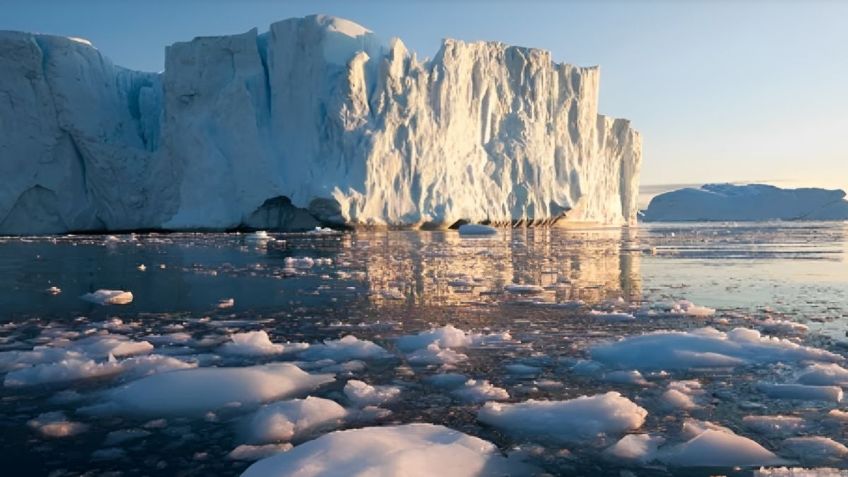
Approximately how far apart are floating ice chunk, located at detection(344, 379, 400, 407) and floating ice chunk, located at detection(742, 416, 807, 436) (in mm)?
1753

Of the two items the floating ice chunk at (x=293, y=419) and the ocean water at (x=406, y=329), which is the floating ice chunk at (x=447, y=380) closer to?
the ocean water at (x=406, y=329)

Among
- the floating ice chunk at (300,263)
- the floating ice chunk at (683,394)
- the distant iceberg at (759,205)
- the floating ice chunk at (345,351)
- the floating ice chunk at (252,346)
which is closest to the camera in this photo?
the floating ice chunk at (683,394)

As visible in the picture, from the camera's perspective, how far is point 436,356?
4.49m

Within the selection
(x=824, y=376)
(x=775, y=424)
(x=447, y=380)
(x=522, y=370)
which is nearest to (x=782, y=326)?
(x=824, y=376)

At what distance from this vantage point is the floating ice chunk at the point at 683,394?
11.0 ft

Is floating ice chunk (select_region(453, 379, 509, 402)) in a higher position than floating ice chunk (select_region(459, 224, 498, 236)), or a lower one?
lower

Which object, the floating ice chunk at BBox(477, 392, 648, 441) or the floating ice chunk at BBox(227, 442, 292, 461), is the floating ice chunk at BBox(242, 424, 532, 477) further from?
the floating ice chunk at BBox(477, 392, 648, 441)

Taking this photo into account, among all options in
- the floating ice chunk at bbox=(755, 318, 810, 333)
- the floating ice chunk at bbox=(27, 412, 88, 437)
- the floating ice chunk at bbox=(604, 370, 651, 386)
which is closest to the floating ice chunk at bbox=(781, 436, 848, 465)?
the floating ice chunk at bbox=(604, 370, 651, 386)

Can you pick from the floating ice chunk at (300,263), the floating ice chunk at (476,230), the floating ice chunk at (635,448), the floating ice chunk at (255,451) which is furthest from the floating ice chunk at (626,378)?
the floating ice chunk at (476,230)

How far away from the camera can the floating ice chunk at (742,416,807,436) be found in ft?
9.53

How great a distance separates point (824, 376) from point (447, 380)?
2.13 meters

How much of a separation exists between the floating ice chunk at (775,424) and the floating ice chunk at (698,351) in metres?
1.15

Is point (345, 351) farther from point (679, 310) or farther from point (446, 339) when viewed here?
point (679, 310)

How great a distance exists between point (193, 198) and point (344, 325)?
24874 mm
